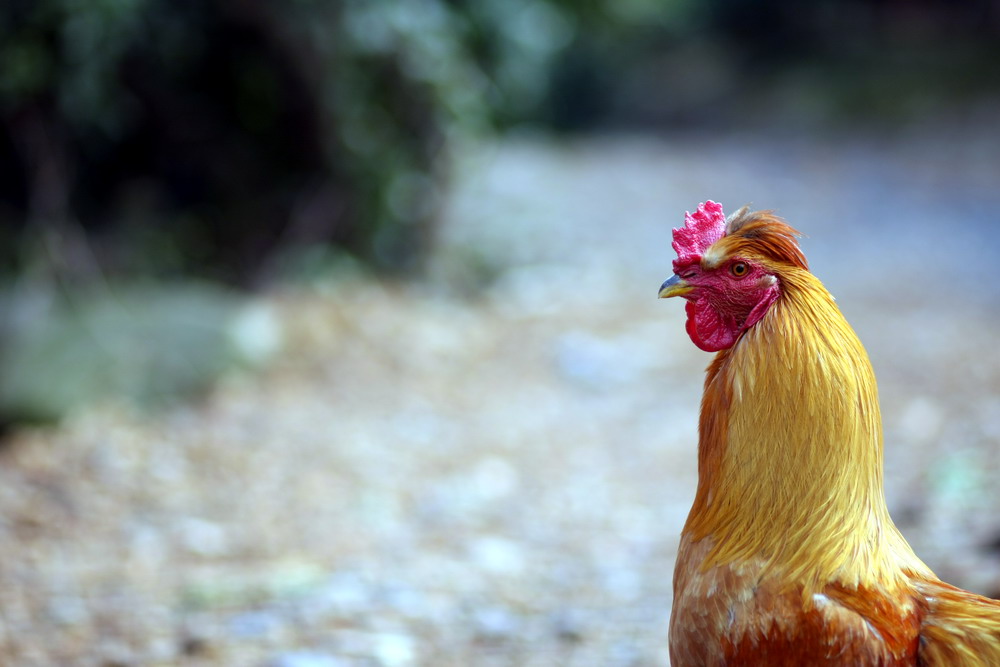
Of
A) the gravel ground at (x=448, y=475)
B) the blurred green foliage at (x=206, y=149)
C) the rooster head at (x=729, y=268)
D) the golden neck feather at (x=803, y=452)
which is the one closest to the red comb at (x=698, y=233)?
the rooster head at (x=729, y=268)

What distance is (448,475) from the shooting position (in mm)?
4793

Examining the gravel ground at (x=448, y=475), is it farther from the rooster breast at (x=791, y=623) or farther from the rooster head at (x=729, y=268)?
the rooster head at (x=729, y=268)

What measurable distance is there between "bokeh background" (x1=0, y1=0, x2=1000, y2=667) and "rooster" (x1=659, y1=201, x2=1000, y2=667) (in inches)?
48.8

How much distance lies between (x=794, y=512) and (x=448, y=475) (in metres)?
3.10

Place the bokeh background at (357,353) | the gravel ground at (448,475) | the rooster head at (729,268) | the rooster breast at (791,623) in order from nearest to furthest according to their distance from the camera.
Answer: the rooster breast at (791,623), the rooster head at (729,268), the gravel ground at (448,475), the bokeh background at (357,353)

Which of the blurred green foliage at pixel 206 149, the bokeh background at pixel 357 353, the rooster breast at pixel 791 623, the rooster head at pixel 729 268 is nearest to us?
the rooster breast at pixel 791 623

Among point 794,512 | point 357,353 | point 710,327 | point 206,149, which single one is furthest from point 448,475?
point 206,149

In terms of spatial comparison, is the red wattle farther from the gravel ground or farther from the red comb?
the gravel ground

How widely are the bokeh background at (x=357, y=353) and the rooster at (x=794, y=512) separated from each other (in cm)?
124

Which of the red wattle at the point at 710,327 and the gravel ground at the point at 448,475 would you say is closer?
the red wattle at the point at 710,327

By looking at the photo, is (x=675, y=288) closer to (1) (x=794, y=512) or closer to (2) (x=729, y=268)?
(2) (x=729, y=268)

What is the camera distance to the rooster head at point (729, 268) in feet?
6.24

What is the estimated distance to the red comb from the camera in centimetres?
195

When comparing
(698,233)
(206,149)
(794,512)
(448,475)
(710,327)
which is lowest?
(794,512)
